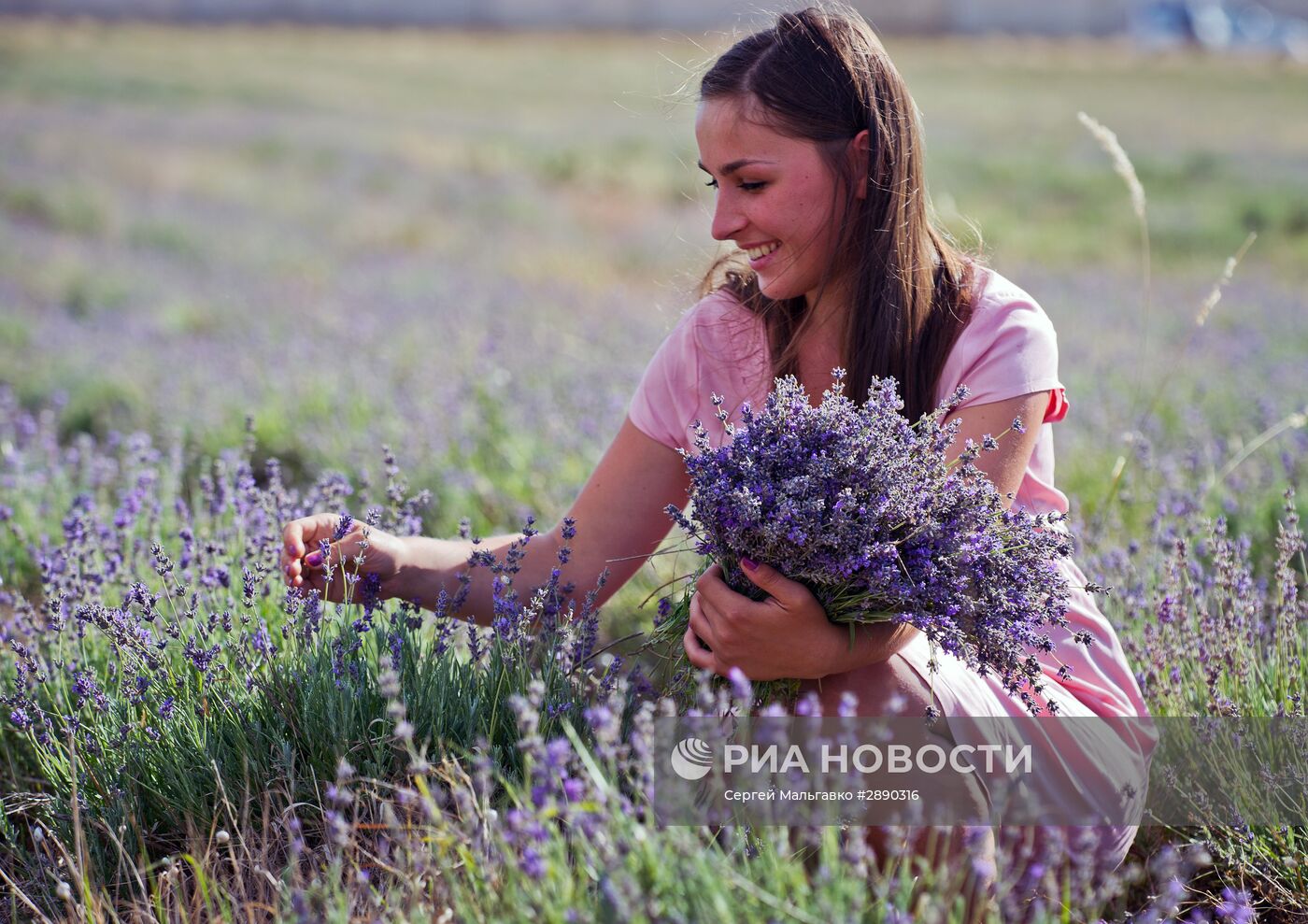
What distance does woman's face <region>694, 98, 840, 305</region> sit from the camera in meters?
2.25

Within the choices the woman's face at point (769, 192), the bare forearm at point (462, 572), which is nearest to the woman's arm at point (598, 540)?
the bare forearm at point (462, 572)

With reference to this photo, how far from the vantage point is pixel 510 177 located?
679 inches

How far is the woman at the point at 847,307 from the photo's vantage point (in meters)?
2.23

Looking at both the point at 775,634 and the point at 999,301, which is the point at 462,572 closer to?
the point at 775,634

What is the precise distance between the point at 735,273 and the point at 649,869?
1474mm

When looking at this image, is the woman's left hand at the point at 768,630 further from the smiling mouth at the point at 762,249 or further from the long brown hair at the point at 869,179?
the smiling mouth at the point at 762,249

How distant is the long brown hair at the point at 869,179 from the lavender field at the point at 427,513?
1.05 ft

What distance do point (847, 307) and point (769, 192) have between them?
29 centimetres

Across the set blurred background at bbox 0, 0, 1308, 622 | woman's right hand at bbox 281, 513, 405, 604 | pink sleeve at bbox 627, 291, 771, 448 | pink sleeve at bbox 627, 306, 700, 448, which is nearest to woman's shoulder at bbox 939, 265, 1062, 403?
blurred background at bbox 0, 0, 1308, 622

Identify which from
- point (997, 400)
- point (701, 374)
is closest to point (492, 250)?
point (701, 374)

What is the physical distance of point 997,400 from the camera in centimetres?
221

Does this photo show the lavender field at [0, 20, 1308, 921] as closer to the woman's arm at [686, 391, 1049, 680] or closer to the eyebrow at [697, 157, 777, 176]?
the woman's arm at [686, 391, 1049, 680]

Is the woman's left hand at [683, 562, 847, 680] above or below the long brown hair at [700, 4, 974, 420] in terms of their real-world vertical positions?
below

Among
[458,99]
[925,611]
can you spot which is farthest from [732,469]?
[458,99]
